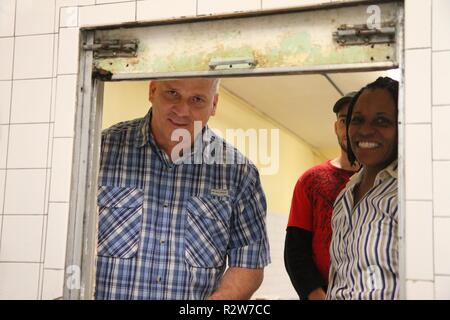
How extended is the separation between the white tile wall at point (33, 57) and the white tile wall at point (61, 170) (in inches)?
9.7

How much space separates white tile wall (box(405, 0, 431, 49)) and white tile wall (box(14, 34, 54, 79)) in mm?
1126

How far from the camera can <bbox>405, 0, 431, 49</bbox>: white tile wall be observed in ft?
4.41

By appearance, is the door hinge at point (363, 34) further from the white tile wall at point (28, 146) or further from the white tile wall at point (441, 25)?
the white tile wall at point (28, 146)

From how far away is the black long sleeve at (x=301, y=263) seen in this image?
2410mm

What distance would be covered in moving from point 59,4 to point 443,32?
121 cm

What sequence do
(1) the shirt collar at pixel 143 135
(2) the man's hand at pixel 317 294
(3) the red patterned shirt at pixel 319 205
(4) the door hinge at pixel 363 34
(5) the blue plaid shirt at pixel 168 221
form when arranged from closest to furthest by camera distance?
(4) the door hinge at pixel 363 34 → (5) the blue plaid shirt at pixel 168 221 → (1) the shirt collar at pixel 143 135 → (2) the man's hand at pixel 317 294 → (3) the red patterned shirt at pixel 319 205

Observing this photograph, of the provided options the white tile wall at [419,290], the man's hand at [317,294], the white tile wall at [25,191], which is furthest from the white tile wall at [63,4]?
the man's hand at [317,294]

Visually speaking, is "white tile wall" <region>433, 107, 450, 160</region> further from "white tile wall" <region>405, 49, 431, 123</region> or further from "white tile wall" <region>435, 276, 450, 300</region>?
"white tile wall" <region>435, 276, 450, 300</region>

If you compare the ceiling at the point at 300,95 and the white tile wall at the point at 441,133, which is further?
the ceiling at the point at 300,95

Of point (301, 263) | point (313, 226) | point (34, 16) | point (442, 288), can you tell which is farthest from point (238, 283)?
point (34, 16)

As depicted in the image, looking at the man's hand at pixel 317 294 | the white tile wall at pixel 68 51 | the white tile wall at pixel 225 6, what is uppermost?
the white tile wall at pixel 225 6

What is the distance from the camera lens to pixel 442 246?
1281mm

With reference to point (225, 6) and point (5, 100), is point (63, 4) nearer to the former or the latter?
point (5, 100)

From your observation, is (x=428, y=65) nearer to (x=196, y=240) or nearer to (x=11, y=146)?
(x=196, y=240)
